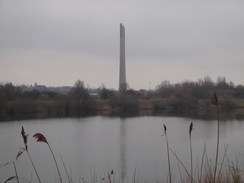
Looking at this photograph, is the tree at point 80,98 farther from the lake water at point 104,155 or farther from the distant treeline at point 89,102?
the lake water at point 104,155

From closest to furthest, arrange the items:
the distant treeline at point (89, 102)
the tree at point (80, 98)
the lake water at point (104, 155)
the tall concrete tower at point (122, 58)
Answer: the lake water at point (104, 155), the distant treeline at point (89, 102), the tree at point (80, 98), the tall concrete tower at point (122, 58)

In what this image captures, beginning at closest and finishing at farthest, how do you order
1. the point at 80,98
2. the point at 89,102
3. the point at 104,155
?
the point at 104,155 < the point at 80,98 < the point at 89,102

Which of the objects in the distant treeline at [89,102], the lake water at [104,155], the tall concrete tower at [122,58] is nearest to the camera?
the lake water at [104,155]

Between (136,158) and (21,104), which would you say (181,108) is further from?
(136,158)

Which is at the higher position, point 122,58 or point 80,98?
point 122,58

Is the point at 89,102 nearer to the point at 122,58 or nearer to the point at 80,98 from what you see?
the point at 80,98

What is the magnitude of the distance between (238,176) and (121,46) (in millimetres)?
67664

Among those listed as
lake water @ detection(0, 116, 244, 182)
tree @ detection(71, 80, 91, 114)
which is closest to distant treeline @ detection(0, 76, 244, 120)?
tree @ detection(71, 80, 91, 114)

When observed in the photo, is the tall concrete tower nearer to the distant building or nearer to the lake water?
the distant building

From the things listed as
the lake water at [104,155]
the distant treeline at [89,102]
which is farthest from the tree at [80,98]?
the lake water at [104,155]

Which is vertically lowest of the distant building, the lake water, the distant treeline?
the lake water

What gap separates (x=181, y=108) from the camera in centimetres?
4300

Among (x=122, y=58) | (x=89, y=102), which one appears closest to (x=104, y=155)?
(x=89, y=102)

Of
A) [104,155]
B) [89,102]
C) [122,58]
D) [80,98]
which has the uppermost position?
[122,58]
